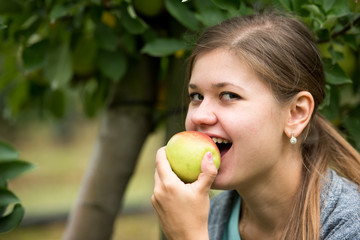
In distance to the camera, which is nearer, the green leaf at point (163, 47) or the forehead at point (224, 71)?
the forehead at point (224, 71)

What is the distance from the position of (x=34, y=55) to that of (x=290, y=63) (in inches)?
31.1

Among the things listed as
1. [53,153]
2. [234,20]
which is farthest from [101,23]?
[53,153]

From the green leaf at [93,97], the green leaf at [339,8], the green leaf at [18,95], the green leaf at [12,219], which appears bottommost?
the green leaf at [93,97]

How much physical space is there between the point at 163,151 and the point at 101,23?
0.50m

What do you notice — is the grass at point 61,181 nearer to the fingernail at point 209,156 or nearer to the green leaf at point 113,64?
the green leaf at point 113,64

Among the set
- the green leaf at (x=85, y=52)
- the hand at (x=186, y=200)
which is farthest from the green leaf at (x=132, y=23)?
the hand at (x=186, y=200)

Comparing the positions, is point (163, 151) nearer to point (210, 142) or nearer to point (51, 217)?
point (210, 142)

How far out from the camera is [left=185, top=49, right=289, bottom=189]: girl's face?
1.12 meters

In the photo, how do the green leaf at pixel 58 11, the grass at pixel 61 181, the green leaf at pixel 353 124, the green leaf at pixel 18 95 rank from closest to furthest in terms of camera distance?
the green leaf at pixel 58 11
the green leaf at pixel 353 124
the green leaf at pixel 18 95
the grass at pixel 61 181

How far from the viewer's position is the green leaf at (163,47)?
1366 mm

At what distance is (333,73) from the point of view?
4.26ft

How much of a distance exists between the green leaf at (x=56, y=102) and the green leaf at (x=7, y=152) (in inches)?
22.8

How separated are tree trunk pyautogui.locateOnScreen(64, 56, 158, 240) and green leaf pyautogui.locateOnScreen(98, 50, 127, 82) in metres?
0.14

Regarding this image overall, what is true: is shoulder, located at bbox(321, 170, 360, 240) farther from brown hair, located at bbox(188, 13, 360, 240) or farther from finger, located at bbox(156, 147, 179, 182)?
finger, located at bbox(156, 147, 179, 182)
